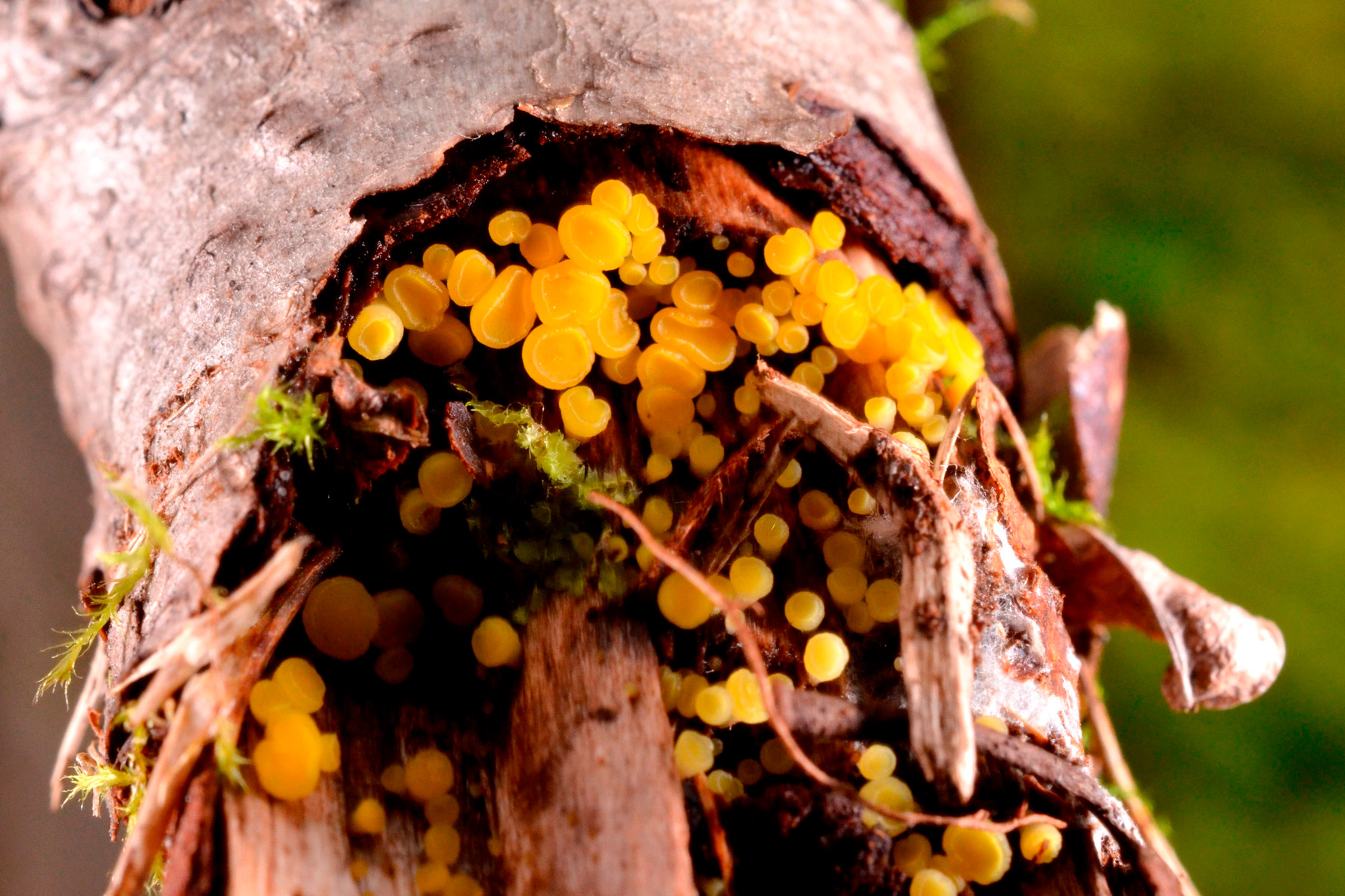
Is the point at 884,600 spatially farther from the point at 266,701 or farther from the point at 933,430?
the point at 266,701

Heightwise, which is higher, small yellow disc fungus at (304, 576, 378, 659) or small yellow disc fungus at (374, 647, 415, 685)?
small yellow disc fungus at (304, 576, 378, 659)

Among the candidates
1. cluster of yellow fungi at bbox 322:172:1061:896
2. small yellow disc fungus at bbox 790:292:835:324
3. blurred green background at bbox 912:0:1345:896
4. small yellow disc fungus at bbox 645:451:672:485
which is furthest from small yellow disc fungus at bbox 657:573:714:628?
blurred green background at bbox 912:0:1345:896

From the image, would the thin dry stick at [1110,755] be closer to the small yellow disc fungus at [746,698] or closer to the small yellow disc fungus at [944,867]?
the small yellow disc fungus at [944,867]

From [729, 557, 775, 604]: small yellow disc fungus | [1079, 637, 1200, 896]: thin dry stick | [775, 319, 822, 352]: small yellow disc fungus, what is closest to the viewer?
[729, 557, 775, 604]: small yellow disc fungus

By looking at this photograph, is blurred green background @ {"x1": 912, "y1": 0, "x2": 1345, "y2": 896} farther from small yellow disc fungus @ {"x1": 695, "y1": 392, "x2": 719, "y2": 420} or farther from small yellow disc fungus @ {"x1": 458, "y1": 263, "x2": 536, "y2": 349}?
small yellow disc fungus @ {"x1": 458, "y1": 263, "x2": 536, "y2": 349}

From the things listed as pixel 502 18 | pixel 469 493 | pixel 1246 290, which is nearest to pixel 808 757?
pixel 469 493

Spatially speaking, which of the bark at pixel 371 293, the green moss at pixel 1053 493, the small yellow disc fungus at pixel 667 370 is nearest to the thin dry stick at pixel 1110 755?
the green moss at pixel 1053 493

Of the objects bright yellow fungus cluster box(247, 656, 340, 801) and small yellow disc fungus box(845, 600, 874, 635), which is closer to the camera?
bright yellow fungus cluster box(247, 656, 340, 801)

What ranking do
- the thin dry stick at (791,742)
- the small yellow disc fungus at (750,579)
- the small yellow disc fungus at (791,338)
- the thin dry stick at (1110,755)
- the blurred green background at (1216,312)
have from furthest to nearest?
1. the blurred green background at (1216,312)
2. the thin dry stick at (1110,755)
3. the small yellow disc fungus at (791,338)
4. the small yellow disc fungus at (750,579)
5. the thin dry stick at (791,742)
